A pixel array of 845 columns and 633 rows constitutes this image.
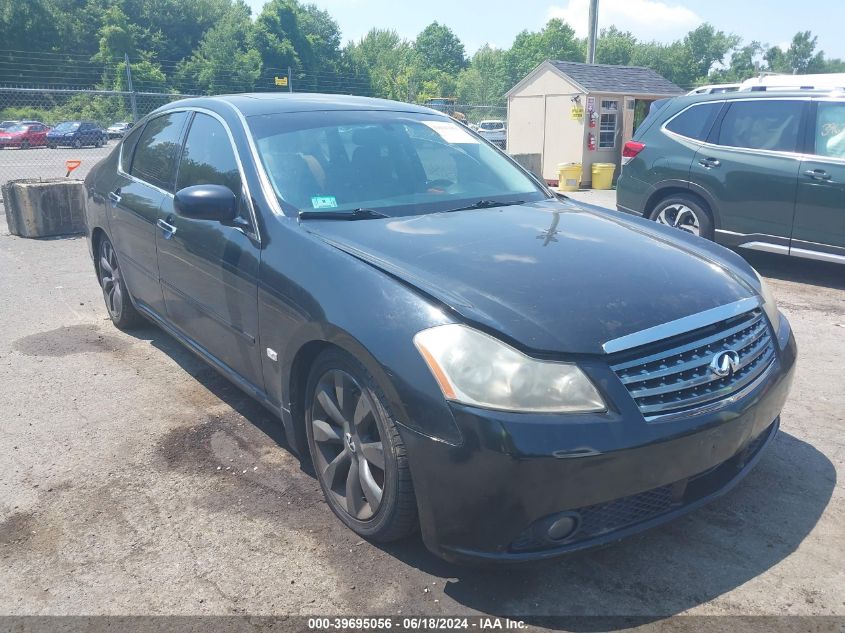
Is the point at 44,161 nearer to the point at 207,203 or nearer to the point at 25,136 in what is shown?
the point at 25,136

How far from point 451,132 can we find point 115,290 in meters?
2.95

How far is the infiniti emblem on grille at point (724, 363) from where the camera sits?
2465 millimetres

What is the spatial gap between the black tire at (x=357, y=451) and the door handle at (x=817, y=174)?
5.53 metres

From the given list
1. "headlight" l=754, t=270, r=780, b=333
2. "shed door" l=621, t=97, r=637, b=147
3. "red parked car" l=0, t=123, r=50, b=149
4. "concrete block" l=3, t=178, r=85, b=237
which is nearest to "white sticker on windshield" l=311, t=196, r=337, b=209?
"headlight" l=754, t=270, r=780, b=333

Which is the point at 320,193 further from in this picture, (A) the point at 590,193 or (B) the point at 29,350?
(A) the point at 590,193

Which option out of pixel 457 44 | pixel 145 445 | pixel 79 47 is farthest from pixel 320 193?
pixel 457 44

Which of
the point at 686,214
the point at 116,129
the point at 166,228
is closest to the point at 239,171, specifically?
the point at 166,228

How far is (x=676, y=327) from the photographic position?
2463 millimetres

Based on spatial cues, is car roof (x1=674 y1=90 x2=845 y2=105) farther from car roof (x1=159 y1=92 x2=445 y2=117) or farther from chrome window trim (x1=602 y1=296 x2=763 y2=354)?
chrome window trim (x1=602 y1=296 x2=763 y2=354)

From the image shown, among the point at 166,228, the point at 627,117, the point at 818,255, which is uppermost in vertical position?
the point at 627,117

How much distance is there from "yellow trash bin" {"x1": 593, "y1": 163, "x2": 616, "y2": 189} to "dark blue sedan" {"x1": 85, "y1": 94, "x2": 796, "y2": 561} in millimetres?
12666

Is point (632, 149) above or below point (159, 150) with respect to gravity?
below

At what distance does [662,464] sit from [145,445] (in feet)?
8.65

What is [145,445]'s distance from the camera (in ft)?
12.2
